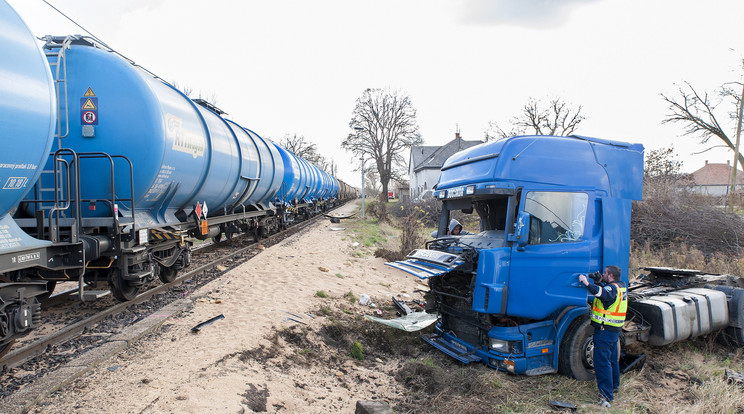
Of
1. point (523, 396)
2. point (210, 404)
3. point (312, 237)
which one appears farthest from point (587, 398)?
point (312, 237)

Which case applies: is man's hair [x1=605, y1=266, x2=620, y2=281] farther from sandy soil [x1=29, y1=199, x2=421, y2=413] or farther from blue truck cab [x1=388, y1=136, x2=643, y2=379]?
sandy soil [x1=29, y1=199, x2=421, y2=413]

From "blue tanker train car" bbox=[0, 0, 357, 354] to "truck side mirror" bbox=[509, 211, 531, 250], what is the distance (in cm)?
480

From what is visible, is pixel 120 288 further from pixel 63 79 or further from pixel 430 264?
pixel 430 264

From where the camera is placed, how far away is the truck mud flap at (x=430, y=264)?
4457mm

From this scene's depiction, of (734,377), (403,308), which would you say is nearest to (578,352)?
(734,377)

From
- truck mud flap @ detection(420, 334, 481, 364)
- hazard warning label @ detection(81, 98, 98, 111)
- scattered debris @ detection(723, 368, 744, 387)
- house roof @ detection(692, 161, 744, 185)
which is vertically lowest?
scattered debris @ detection(723, 368, 744, 387)

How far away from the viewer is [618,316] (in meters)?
4.20

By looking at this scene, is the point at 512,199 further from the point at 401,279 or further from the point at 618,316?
the point at 401,279

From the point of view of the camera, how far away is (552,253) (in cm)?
461

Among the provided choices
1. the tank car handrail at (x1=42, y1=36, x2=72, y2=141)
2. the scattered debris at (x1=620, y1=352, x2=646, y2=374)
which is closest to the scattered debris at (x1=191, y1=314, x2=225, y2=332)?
the tank car handrail at (x1=42, y1=36, x2=72, y2=141)

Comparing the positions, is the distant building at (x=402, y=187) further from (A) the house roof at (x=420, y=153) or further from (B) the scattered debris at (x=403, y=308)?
(B) the scattered debris at (x=403, y=308)

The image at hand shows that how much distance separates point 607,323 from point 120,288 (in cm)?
656

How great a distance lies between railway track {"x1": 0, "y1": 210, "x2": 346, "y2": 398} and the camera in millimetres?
3998

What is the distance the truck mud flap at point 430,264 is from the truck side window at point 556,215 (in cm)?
93
